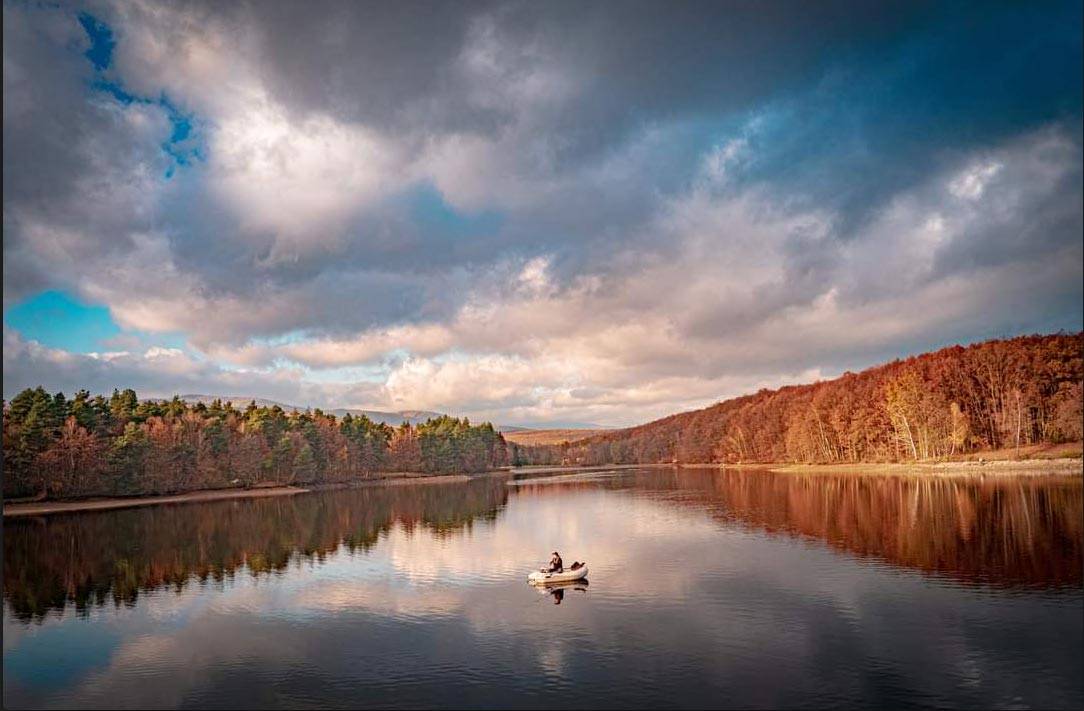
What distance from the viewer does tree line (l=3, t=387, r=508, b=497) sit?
366 ft

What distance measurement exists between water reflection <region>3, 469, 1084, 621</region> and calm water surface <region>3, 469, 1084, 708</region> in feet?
1.50

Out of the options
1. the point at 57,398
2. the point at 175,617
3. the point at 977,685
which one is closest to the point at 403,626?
the point at 175,617

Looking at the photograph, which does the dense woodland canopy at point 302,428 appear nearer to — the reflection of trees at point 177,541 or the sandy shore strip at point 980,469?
the sandy shore strip at point 980,469

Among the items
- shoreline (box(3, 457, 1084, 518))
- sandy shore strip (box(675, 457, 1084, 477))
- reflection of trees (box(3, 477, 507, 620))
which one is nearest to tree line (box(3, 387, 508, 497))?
shoreline (box(3, 457, 1084, 518))

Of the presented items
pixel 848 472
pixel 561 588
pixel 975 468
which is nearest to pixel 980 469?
pixel 975 468

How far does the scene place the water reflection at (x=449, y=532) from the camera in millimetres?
47438

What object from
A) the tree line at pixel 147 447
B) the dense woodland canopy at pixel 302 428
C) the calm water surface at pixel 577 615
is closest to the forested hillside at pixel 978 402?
the dense woodland canopy at pixel 302 428

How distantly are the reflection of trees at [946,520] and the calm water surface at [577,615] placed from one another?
39cm

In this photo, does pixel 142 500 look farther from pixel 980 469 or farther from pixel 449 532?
pixel 980 469

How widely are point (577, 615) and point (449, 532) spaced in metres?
40.9

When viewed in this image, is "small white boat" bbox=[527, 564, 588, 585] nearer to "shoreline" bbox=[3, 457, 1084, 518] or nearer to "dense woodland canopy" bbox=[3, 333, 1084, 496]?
"shoreline" bbox=[3, 457, 1084, 518]

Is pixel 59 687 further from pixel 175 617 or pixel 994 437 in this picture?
pixel 994 437

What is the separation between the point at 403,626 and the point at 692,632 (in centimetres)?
1562

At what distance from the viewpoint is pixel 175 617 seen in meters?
39.8
